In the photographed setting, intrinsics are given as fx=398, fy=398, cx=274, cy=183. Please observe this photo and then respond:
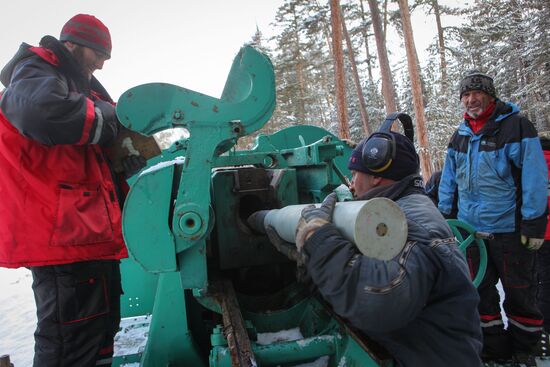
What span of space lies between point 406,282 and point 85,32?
7.12 ft

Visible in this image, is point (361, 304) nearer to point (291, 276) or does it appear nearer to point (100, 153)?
point (291, 276)

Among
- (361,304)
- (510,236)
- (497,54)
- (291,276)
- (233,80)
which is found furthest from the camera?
(497,54)

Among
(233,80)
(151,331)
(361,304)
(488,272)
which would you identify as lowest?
(488,272)

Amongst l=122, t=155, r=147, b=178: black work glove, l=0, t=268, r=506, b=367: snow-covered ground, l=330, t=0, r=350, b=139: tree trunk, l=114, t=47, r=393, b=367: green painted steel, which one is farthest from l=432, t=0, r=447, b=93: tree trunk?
l=122, t=155, r=147, b=178: black work glove

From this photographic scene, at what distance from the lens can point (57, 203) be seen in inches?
78.7

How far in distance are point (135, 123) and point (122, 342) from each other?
1594mm

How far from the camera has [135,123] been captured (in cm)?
179

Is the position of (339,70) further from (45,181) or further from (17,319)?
(45,181)

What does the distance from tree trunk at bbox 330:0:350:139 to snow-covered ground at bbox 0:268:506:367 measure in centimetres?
923

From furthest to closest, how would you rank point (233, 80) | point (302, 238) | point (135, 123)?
point (233, 80) < point (135, 123) < point (302, 238)

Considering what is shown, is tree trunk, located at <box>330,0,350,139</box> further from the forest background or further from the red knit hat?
the red knit hat

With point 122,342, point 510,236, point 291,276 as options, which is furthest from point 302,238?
point 510,236

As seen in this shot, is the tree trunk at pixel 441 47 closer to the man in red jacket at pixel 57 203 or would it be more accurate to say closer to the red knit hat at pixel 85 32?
the red knit hat at pixel 85 32

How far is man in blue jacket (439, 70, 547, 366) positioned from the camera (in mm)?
3156
